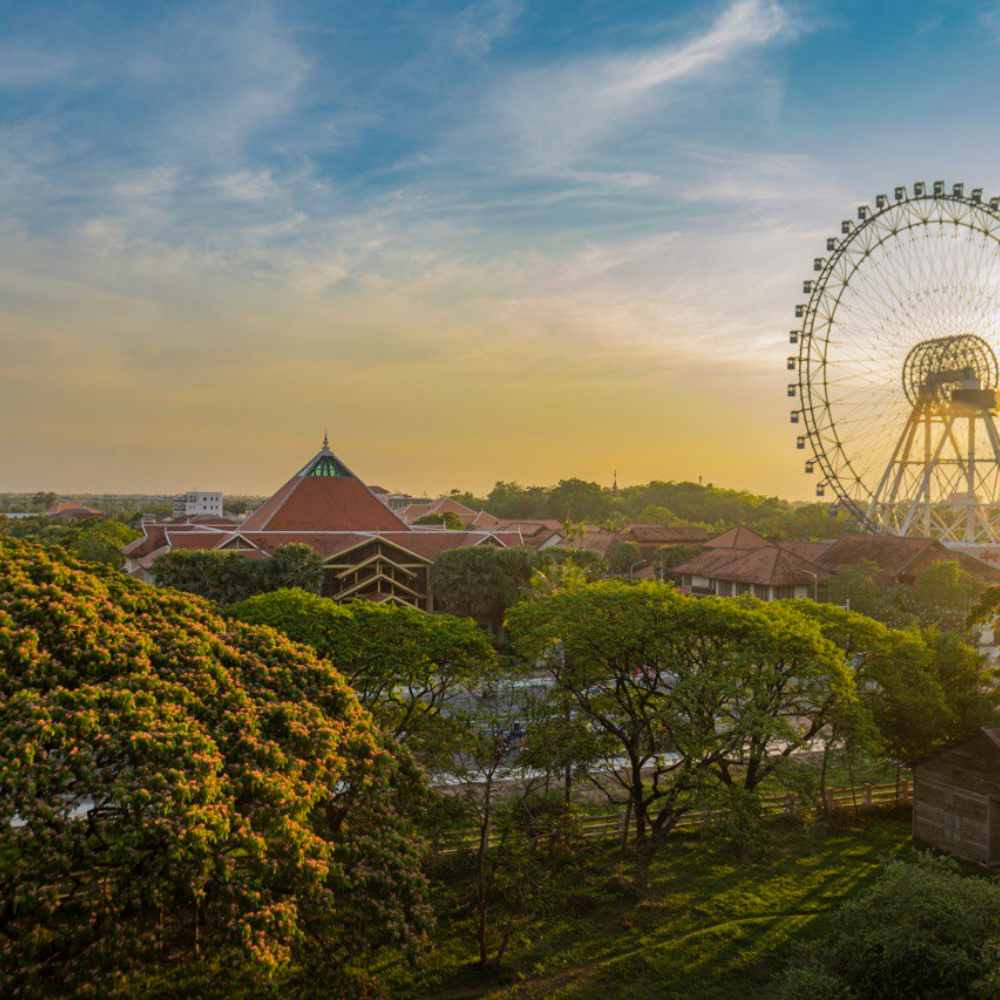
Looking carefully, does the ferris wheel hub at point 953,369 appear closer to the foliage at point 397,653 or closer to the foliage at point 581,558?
the foliage at point 581,558

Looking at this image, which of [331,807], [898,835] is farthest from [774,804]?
[331,807]

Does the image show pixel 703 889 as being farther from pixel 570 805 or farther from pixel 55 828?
pixel 55 828

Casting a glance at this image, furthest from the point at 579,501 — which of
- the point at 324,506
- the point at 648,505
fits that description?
the point at 324,506

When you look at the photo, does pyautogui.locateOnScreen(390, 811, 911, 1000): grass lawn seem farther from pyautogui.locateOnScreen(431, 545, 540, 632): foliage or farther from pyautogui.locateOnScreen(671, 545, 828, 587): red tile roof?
pyautogui.locateOnScreen(671, 545, 828, 587): red tile roof

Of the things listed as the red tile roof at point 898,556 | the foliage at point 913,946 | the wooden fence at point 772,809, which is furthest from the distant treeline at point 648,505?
the foliage at point 913,946

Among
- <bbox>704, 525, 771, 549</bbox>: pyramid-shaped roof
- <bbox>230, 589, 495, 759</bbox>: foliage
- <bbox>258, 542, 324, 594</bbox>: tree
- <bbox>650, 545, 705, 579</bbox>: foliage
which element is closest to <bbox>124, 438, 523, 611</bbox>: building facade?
<bbox>258, 542, 324, 594</bbox>: tree

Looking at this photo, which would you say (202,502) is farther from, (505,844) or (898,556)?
(505,844)
